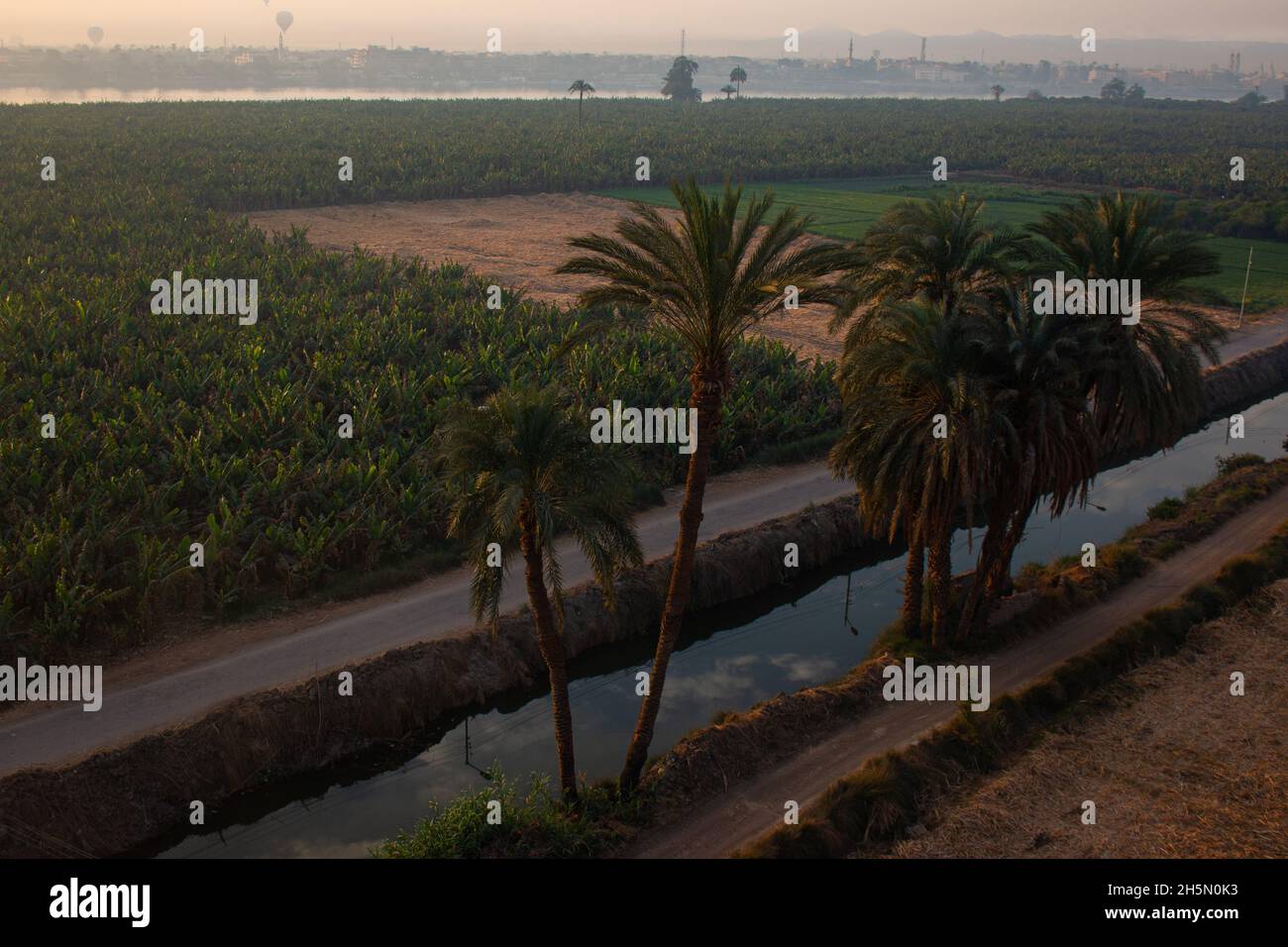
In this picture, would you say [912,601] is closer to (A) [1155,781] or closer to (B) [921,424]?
(B) [921,424]

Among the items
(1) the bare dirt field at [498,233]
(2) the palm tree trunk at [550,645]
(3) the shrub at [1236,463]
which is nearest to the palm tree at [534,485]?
(2) the palm tree trunk at [550,645]

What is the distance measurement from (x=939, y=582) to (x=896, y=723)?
326 cm

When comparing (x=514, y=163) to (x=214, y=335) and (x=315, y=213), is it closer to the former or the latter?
(x=315, y=213)

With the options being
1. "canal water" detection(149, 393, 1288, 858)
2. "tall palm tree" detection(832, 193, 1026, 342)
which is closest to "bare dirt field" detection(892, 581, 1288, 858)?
"canal water" detection(149, 393, 1288, 858)

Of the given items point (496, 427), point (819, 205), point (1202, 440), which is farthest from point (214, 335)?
point (819, 205)

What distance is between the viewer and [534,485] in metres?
14.7

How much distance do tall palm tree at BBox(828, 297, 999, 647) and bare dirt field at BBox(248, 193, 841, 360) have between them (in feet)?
69.2

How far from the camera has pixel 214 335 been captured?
34750 mm

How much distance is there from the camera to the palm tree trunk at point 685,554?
14914 millimetres

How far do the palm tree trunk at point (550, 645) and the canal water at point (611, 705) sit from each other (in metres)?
2.31

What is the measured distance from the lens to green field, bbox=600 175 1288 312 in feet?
180

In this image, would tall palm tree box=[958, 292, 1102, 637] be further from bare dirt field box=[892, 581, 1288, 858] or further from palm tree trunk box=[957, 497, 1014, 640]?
bare dirt field box=[892, 581, 1288, 858]
